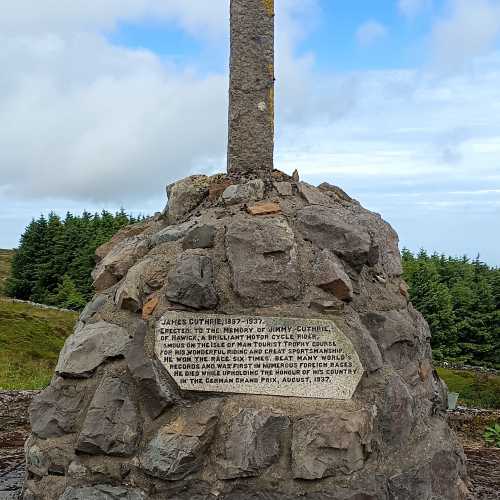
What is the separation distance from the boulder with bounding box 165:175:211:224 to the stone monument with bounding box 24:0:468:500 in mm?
506

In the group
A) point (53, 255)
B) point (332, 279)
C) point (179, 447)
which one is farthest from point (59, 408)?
point (53, 255)

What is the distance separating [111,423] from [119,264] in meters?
1.92

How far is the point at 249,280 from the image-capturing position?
6.14 m

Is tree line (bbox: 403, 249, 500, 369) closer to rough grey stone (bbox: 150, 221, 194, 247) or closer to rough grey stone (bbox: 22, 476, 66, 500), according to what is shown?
rough grey stone (bbox: 150, 221, 194, 247)

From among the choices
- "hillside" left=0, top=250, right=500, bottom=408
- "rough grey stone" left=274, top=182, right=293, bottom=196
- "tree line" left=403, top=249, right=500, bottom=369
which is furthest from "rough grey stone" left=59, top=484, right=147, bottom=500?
"tree line" left=403, top=249, right=500, bottom=369

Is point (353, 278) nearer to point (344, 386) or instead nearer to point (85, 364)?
point (344, 386)

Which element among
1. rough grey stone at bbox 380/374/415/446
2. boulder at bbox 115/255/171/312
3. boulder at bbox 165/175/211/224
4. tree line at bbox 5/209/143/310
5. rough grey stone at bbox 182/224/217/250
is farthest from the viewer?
tree line at bbox 5/209/143/310

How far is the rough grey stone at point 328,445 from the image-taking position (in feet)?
18.5

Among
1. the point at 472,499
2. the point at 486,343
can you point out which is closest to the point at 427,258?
the point at 486,343

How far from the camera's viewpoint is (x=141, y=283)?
6484mm

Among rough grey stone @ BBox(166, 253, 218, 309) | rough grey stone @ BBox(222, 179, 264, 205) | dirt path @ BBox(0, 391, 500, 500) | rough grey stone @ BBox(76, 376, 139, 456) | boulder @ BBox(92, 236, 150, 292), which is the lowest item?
dirt path @ BBox(0, 391, 500, 500)

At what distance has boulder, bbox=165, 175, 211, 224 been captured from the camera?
7.51 metres

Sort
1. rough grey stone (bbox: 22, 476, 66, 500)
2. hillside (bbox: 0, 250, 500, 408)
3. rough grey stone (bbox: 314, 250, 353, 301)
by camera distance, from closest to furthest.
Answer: rough grey stone (bbox: 22, 476, 66, 500)
rough grey stone (bbox: 314, 250, 353, 301)
hillside (bbox: 0, 250, 500, 408)

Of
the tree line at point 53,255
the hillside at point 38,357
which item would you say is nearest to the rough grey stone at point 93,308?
the hillside at point 38,357
